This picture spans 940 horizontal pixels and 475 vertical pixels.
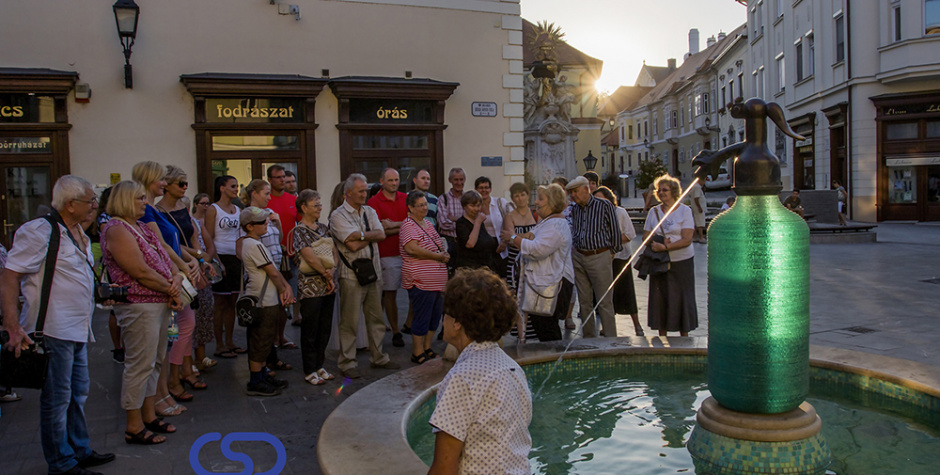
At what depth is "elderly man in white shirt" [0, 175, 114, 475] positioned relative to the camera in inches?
158

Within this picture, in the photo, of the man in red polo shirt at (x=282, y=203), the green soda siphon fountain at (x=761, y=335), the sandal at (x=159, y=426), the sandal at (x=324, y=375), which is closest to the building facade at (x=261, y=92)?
the man in red polo shirt at (x=282, y=203)

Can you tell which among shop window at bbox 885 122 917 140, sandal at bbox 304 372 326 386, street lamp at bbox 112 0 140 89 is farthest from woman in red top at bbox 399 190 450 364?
shop window at bbox 885 122 917 140

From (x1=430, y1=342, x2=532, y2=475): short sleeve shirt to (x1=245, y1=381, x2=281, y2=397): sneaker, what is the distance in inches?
144

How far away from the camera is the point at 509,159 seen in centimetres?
Answer: 1431

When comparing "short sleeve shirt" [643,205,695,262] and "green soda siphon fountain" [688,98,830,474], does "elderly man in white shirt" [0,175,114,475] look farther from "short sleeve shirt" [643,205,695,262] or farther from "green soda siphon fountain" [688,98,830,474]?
"short sleeve shirt" [643,205,695,262]

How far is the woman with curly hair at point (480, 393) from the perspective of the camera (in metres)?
2.45

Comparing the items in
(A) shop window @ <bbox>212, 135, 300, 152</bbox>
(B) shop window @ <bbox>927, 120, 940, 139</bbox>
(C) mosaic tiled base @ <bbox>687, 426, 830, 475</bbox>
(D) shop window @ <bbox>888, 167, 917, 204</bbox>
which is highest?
(B) shop window @ <bbox>927, 120, 940, 139</bbox>

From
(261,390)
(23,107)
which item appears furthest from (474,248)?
(23,107)

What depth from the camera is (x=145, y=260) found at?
468 centimetres

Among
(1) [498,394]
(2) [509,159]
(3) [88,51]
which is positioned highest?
(3) [88,51]

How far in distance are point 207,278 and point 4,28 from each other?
755 cm

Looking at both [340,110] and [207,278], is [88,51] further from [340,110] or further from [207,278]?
[207,278]

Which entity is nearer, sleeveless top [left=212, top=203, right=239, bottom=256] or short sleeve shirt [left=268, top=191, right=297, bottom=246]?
sleeveless top [left=212, top=203, right=239, bottom=256]

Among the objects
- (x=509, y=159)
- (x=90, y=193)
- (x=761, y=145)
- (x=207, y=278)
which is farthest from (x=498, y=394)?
(x=509, y=159)
